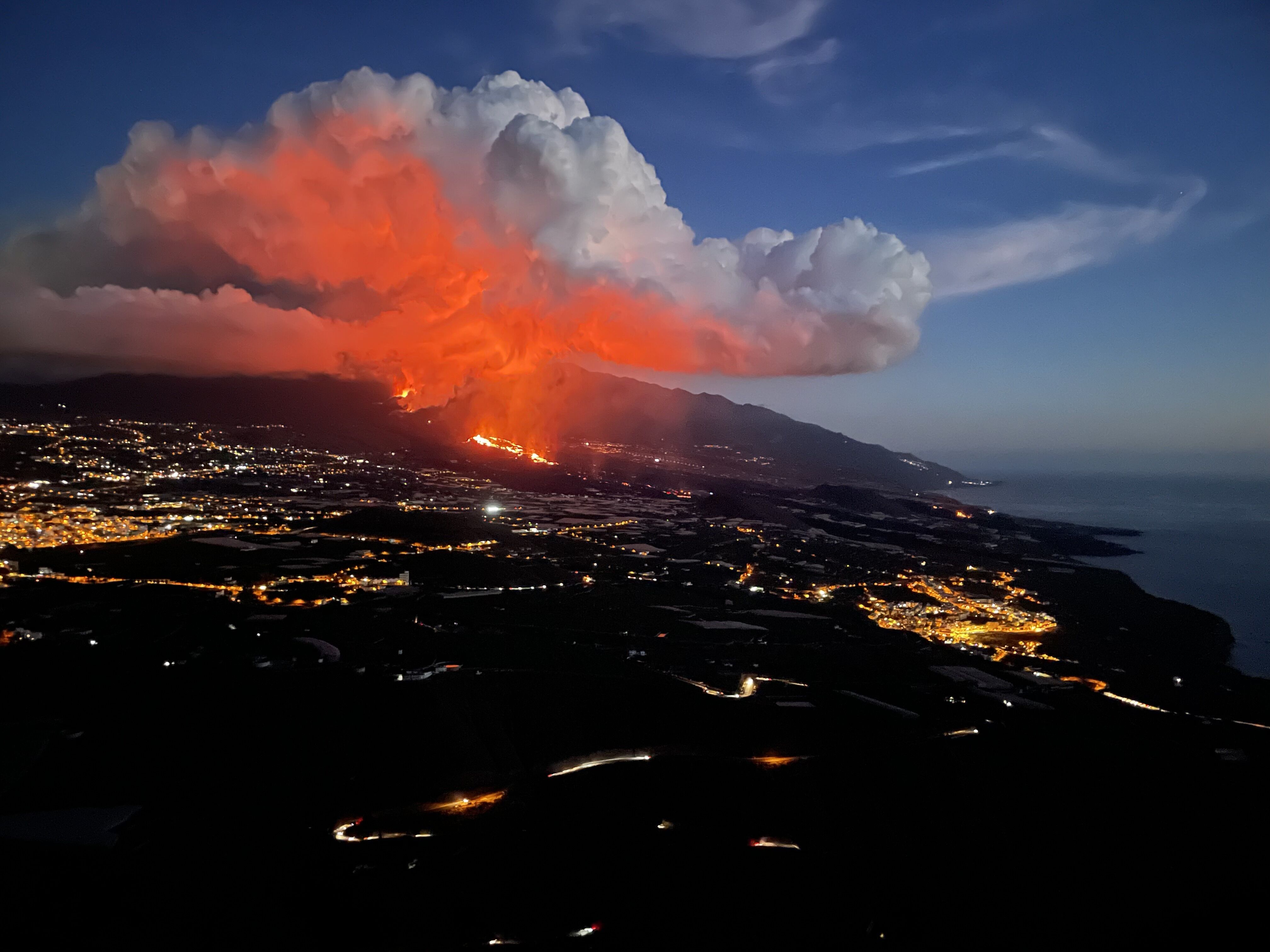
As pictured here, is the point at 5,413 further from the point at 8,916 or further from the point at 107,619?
the point at 8,916

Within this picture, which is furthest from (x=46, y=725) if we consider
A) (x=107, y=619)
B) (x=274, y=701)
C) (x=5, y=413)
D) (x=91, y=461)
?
(x=5, y=413)

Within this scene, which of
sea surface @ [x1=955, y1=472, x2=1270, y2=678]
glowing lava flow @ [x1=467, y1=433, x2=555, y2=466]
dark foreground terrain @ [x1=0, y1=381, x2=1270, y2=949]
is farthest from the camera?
glowing lava flow @ [x1=467, y1=433, x2=555, y2=466]

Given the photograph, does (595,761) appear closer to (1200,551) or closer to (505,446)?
(1200,551)

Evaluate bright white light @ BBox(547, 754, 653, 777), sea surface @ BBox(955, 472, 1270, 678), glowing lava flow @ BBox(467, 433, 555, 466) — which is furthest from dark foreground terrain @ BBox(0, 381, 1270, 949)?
glowing lava flow @ BBox(467, 433, 555, 466)

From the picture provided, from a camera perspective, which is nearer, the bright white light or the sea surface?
the bright white light

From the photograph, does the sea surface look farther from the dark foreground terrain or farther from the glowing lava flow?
the glowing lava flow

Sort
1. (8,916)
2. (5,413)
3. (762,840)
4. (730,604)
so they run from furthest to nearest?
1. (5,413)
2. (730,604)
3. (762,840)
4. (8,916)

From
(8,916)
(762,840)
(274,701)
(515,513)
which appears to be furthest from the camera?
(515,513)
